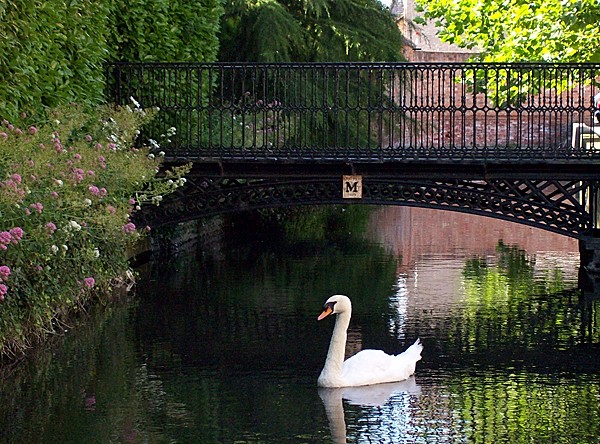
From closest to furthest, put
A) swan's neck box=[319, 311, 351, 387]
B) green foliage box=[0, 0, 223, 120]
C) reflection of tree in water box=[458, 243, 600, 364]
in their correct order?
swan's neck box=[319, 311, 351, 387], reflection of tree in water box=[458, 243, 600, 364], green foliage box=[0, 0, 223, 120]

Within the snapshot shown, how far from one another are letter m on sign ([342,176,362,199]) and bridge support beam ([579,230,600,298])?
3.00 meters

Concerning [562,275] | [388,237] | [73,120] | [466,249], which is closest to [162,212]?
[73,120]

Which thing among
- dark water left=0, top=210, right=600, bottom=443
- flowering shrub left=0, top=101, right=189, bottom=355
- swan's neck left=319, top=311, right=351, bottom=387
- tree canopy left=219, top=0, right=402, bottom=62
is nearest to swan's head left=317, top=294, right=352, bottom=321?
swan's neck left=319, top=311, right=351, bottom=387

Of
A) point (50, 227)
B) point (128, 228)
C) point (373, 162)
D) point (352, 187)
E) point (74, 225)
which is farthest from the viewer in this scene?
point (352, 187)

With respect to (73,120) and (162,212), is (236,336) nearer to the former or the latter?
(73,120)

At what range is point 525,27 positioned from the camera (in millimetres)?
27094

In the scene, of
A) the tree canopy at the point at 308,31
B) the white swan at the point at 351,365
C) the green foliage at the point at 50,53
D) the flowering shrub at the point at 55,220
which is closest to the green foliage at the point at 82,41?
the green foliage at the point at 50,53

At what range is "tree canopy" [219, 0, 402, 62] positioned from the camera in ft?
92.4

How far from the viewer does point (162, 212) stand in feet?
59.1

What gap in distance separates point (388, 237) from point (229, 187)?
869cm

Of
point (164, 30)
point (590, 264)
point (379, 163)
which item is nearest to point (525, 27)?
point (590, 264)

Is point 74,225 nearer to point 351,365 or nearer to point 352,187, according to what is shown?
point 351,365

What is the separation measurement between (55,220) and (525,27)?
16.7 meters

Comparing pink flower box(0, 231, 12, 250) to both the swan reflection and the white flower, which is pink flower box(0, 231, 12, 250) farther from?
the swan reflection
